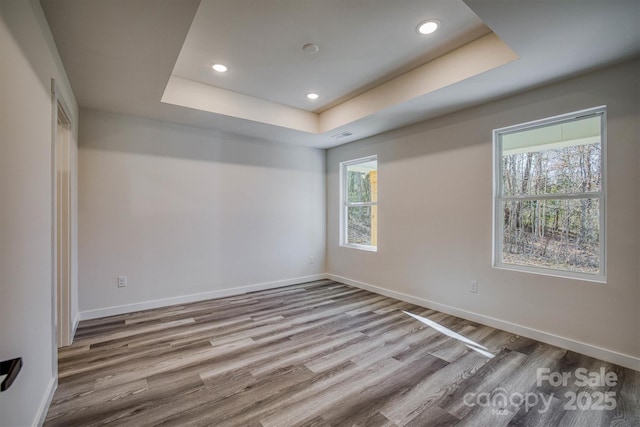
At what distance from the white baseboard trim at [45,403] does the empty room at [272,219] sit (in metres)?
0.03

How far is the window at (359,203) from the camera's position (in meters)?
4.60

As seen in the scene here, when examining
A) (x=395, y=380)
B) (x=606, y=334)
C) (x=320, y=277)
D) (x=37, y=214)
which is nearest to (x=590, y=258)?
(x=606, y=334)

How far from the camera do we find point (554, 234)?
9.05 ft

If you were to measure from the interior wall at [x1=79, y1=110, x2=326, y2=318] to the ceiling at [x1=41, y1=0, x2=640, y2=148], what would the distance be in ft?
1.33

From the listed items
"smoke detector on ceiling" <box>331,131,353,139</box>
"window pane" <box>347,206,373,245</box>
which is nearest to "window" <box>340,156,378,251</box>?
"window pane" <box>347,206,373,245</box>

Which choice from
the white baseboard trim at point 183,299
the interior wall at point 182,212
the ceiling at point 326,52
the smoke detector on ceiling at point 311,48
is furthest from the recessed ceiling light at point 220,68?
the white baseboard trim at point 183,299

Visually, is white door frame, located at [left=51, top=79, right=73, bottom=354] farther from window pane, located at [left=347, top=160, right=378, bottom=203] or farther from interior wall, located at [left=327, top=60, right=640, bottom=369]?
window pane, located at [left=347, top=160, right=378, bottom=203]

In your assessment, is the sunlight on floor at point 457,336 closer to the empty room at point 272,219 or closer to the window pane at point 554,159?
the empty room at point 272,219

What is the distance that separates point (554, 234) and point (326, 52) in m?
2.74

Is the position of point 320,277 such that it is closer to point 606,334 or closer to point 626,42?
point 606,334

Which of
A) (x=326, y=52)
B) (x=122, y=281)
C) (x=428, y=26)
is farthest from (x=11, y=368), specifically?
(x=428, y=26)

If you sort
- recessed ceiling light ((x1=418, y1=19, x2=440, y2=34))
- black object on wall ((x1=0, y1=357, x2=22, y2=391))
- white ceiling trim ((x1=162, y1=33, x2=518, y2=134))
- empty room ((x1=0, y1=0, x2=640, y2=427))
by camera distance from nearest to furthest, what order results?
1. black object on wall ((x1=0, y1=357, x2=22, y2=391))
2. empty room ((x1=0, y1=0, x2=640, y2=427))
3. recessed ceiling light ((x1=418, y1=19, x2=440, y2=34))
4. white ceiling trim ((x1=162, y1=33, x2=518, y2=134))

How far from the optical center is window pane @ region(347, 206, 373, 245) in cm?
471

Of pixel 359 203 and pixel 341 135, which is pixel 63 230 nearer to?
pixel 341 135
